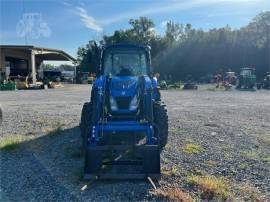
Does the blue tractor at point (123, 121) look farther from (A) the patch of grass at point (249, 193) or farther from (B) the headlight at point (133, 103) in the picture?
(A) the patch of grass at point (249, 193)

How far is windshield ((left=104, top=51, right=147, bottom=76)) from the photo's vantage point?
29.8 ft

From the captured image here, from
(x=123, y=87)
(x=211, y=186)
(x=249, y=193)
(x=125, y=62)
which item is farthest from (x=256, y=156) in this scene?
(x=125, y=62)

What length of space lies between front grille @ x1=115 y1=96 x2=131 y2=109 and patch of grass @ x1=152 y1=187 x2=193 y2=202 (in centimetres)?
230

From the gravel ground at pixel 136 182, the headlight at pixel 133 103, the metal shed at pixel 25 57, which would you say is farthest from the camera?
the metal shed at pixel 25 57

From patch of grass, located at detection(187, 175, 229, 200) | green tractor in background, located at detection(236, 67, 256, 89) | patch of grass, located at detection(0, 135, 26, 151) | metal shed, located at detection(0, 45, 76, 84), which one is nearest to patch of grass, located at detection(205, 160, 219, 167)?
patch of grass, located at detection(187, 175, 229, 200)

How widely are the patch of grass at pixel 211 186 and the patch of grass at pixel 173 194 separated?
32 centimetres

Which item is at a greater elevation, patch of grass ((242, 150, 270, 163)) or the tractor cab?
the tractor cab

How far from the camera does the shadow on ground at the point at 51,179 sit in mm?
5758

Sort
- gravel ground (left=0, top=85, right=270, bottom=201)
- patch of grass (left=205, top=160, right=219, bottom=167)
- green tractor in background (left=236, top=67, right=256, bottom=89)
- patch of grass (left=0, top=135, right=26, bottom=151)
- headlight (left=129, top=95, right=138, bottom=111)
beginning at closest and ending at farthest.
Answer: gravel ground (left=0, top=85, right=270, bottom=201) → patch of grass (left=205, top=160, right=219, bottom=167) → headlight (left=129, top=95, right=138, bottom=111) → patch of grass (left=0, top=135, right=26, bottom=151) → green tractor in background (left=236, top=67, right=256, bottom=89)

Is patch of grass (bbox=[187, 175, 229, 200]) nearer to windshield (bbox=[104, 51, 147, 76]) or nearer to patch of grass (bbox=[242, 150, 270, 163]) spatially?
patch of grass (bbox=[242, 150, 270, 163])

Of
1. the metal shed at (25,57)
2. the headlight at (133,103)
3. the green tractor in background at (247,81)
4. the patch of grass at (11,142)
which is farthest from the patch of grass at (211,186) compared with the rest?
the metal shed at (25,57)

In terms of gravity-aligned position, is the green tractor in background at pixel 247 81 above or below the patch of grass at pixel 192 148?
above

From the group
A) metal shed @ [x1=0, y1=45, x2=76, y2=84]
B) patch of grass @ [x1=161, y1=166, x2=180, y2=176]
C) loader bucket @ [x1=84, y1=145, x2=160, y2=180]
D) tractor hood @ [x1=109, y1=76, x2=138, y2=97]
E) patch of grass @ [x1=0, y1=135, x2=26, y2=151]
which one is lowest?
patch of grass @ [x1=161, y1=166, x2=180, y2=176]

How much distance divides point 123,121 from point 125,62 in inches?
84.3
